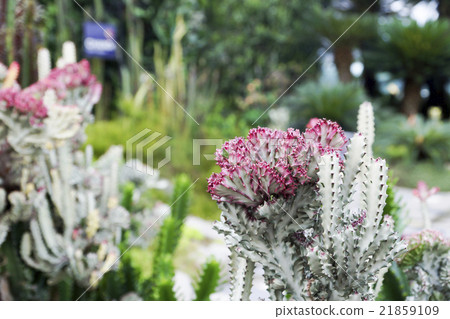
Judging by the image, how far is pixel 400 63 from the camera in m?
7.27

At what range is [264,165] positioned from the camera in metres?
0.52

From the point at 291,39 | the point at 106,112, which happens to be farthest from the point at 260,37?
the point at 106,112

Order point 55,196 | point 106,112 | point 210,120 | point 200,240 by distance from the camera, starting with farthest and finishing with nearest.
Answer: point 106,112 → point 210,120 → point 200,240 → point 55,196

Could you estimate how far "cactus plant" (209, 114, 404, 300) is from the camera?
1.75 feet

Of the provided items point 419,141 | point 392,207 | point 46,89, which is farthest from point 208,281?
point 419,141

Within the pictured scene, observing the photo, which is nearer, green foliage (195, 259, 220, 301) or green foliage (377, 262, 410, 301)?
green foliage (377, 262, 410, 301)

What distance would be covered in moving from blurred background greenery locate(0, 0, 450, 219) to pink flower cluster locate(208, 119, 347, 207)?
406cm

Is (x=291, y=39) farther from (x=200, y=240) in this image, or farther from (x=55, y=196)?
(x=55, y=196)

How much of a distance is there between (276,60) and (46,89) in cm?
646

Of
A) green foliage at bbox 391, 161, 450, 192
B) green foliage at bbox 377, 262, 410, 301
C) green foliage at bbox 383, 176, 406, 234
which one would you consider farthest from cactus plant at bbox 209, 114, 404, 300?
green foliage at bbox 391, 161, 450, 192

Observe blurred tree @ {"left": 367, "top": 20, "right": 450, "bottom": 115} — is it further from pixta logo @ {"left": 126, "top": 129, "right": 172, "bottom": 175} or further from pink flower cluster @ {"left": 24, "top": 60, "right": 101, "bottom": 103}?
pixta logo @ {"left": 126, "top": 129, "right": 172, "bottom": 175}

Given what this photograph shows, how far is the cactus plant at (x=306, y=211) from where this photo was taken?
0.53 metres

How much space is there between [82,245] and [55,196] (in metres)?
0.18

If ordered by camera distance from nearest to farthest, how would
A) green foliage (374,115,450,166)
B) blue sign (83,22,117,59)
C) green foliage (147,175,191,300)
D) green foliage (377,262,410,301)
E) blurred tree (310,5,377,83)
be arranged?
green foliage (377,262,410,301) < green foliage (147,175,191,300) < blue sign (83,22,117,59) < green foliage (374,115,450,166) < blurred tree (310,5,377,83)
